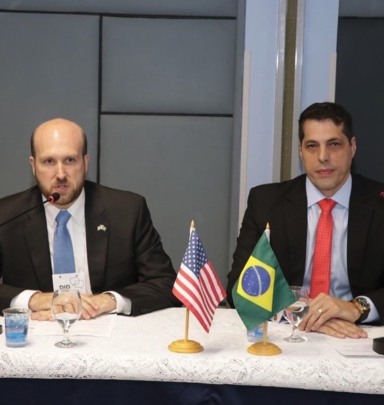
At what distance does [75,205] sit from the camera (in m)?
2.44

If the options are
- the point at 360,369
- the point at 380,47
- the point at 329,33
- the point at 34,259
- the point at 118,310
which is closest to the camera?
the point at 360,369

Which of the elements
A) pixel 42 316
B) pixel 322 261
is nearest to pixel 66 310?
pixel 42 316

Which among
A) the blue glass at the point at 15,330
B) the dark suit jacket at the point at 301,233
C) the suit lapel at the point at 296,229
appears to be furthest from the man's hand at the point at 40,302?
the suit lapel at the point at 296,229

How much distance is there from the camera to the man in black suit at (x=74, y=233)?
2355 mm

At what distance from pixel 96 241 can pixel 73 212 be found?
0.48 ft

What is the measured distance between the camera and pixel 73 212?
2428 millimetres

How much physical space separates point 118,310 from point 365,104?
2586 millimetres

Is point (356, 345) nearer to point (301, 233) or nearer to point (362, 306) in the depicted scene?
point (362, 306)

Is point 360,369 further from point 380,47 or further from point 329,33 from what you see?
point 380,47

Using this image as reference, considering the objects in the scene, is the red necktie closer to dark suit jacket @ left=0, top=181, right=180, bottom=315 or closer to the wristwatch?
the wristwatch

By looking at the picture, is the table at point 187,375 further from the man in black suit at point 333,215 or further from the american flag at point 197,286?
the man in black suit at point 333,215

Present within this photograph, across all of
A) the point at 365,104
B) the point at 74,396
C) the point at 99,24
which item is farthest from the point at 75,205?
the point at 365,104

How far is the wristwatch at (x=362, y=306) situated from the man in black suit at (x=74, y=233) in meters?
0.67

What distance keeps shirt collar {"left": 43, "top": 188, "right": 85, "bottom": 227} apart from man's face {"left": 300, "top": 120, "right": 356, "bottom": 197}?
0.90m
